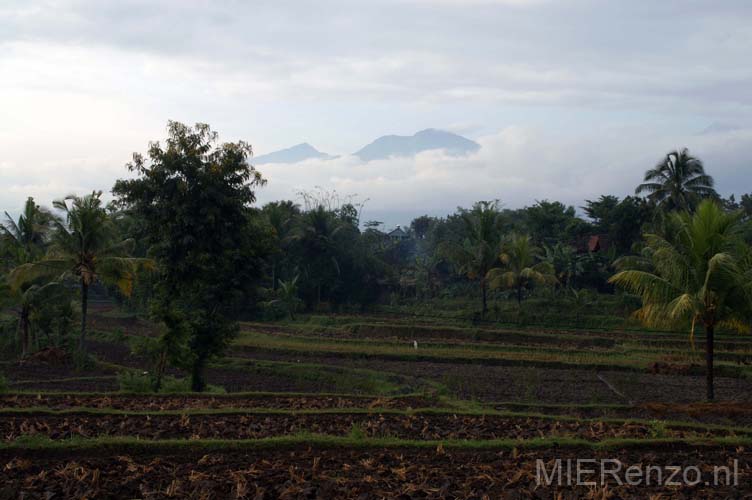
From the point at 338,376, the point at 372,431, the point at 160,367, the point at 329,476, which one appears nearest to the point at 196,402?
the point at 160,367

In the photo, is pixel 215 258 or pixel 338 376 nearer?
pixel 215 258

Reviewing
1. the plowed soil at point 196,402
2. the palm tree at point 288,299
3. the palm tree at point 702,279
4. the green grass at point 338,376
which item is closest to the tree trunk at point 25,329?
the green grass at point 338,376

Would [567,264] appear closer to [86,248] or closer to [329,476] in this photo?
[86,248]

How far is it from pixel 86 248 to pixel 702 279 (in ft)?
57.6

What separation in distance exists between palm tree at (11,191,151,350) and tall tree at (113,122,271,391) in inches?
135

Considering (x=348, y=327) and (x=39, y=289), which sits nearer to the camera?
(x=39, y=289)

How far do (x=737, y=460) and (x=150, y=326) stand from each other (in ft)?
93.9

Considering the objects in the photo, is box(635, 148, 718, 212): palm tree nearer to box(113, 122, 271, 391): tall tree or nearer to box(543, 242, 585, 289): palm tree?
box(543, 242, 585, 289): palm tree

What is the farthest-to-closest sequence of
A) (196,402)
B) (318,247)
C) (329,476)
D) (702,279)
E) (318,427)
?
(318,247) < (702,279) < (196,402) < (318,427) < (329,476)

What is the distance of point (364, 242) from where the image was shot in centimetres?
4175

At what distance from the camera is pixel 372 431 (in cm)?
1077

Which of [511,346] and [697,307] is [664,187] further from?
[697,307]

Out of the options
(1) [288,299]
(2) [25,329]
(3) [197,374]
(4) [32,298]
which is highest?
(4) [32,298]

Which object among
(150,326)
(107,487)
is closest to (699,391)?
(107,487)
